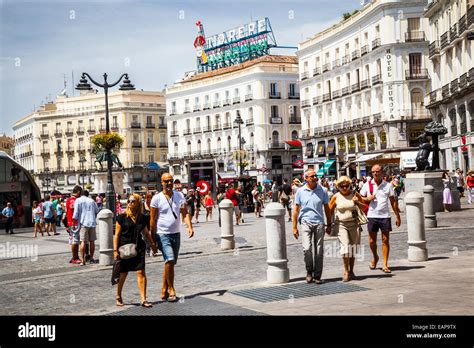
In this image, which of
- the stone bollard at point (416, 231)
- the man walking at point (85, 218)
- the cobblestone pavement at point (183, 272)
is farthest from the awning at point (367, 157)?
the stone bollard at point (416, 231)

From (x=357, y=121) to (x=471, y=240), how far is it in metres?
43.2

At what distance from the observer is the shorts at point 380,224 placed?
36.8ft

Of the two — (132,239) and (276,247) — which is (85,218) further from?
(132,239)

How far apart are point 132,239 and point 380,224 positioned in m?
4.14

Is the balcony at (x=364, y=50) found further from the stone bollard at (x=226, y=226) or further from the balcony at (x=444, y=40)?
the stone bollard at (x=226, y=226)

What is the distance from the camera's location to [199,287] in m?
10.8

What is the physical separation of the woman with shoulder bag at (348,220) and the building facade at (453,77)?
30503 millimetres

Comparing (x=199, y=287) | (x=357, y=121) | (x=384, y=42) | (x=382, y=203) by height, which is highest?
(x=384, y=42)

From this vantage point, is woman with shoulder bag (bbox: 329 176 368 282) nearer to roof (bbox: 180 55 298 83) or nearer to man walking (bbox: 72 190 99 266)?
man walking (bbox: 72 190 99 266)

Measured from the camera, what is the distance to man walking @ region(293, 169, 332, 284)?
34.1 ft

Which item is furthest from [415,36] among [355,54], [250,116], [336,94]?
[250,116]

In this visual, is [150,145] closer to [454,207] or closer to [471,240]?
[454,207]
